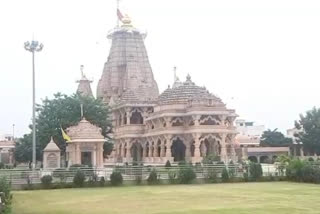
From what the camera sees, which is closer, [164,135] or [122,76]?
[164,135]

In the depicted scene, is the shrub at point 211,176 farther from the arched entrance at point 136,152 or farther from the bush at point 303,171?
the arched entrance at point 136,152

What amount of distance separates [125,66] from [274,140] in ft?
89.9

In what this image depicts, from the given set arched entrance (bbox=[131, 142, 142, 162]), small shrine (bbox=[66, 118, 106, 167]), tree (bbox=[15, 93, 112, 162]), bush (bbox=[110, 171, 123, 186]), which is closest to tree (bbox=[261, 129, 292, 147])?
arched entrance (bbox=[131, 142, 142, 162])

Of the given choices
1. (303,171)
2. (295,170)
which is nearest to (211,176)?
(295,170)

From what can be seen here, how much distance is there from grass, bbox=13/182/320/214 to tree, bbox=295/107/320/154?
4318 cm

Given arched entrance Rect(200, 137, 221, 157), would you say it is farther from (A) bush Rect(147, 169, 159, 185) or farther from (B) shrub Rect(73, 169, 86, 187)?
(B) shrub Rect(73, 169, 86, 187)

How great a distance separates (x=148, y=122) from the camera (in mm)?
64125

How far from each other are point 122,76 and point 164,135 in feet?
66.8

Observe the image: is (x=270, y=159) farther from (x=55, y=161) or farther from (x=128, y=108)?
(x=55, y=161)

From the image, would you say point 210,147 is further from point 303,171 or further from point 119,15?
point 119,15

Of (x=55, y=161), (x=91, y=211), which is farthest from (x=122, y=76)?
(x=91, y=211)

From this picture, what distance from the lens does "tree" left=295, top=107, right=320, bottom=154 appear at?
69.8 metres

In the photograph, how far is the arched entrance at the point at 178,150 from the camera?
2383 inches

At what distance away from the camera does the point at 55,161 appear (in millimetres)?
45844
